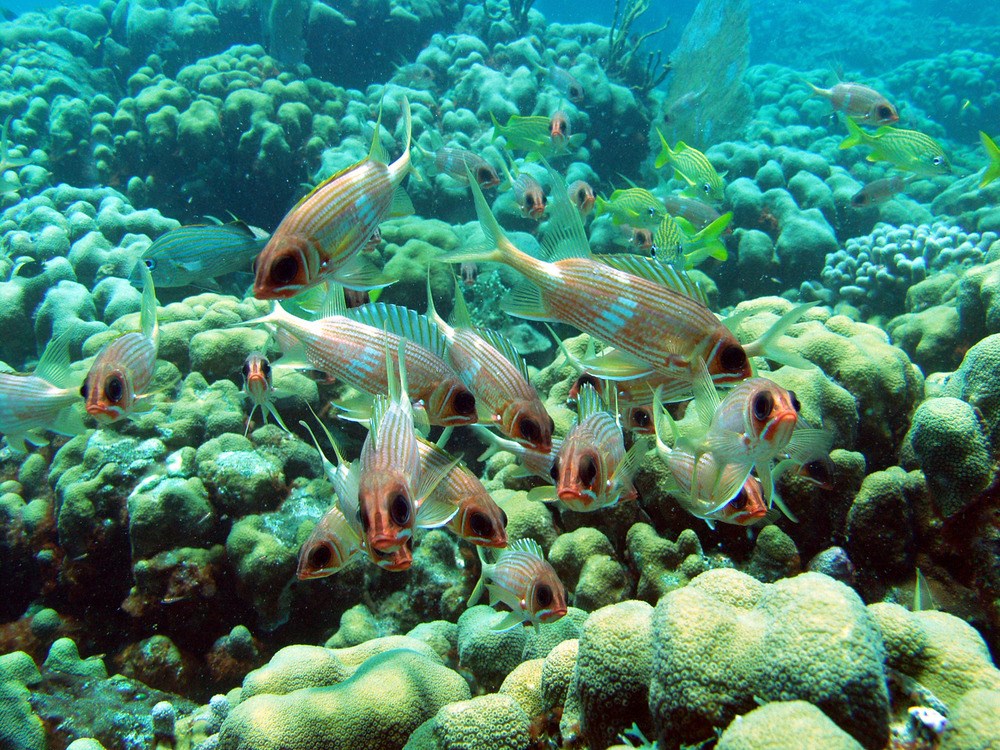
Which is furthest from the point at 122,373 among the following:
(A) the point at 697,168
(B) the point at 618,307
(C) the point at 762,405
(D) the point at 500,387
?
(A) the point at 697,168

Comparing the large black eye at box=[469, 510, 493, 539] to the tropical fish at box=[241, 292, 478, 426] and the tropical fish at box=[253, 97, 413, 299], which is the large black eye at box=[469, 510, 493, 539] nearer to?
the tropical fish at box=[241, 292, 478, 426]

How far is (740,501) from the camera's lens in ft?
7.22

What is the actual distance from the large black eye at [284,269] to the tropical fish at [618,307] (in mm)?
522

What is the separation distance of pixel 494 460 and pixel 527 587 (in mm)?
2019

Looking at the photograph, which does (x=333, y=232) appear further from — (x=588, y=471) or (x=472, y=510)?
(x=588, y=471)

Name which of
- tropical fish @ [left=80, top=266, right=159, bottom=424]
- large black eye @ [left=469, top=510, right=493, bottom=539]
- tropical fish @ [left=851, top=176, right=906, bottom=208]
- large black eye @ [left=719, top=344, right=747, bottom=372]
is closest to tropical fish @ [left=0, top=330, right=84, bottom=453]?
tropical fish @ [left=80, top=266, right=159, bottom=424]

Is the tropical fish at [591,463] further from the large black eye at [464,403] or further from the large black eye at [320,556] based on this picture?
the large black eye at [320,556]

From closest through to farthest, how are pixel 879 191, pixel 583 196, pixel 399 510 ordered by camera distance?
pixel 399 510 < pixel 583 196 < pixel 879 191

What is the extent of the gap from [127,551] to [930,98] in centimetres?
2490

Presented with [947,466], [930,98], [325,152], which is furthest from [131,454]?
[930,98]

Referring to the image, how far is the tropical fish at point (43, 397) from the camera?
2.87m

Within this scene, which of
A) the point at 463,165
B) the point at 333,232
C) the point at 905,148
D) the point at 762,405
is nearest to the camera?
the point at 762,405

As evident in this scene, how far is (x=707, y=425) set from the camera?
78.0 inches

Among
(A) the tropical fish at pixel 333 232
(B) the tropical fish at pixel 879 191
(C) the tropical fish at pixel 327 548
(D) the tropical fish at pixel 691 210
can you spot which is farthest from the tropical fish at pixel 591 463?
(B) the tropical fish at pixel 879 191
